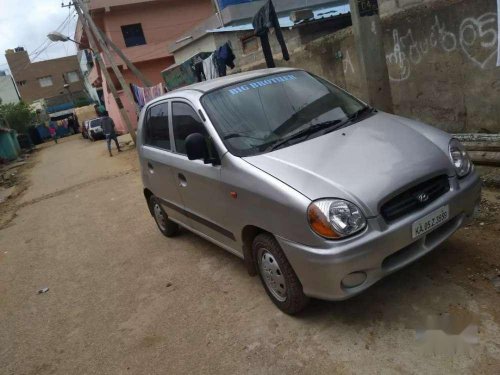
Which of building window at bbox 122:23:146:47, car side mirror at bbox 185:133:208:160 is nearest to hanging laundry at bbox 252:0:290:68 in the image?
car side mirror at bbox 185:133:208:160

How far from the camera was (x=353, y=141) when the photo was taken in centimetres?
324

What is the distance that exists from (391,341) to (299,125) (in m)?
1.80

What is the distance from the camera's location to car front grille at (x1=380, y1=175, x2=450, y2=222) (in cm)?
277

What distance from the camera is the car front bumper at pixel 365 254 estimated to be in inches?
105

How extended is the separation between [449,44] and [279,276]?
412 centimetres

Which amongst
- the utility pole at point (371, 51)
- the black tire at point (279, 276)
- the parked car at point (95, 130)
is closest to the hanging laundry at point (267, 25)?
the utility pole at point (371, 51)

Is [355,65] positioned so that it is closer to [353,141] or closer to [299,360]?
[353,141]

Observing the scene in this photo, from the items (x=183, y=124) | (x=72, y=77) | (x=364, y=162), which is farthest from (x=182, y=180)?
(x=72, y=77)

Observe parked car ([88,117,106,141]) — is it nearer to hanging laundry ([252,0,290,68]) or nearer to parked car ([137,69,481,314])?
hanging laundry ([252,0,290,68])

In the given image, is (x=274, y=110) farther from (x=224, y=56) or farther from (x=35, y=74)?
(x=35, y=74)

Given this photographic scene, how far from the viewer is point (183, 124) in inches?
163

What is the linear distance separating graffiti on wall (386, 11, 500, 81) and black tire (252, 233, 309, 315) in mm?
3826

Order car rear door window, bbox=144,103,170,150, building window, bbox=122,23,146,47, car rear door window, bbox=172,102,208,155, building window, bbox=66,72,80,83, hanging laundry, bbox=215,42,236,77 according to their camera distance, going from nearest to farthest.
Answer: car rear door window, bbox=172,102,208,155 < car rear door window, bbox=144,103,170,150 < hanging laundry, bbox=215,42,236,77 < building window, bbox=122,23,146,47 < building window, bbox=66,72,80,83

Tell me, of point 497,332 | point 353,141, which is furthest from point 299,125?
point 497,332
